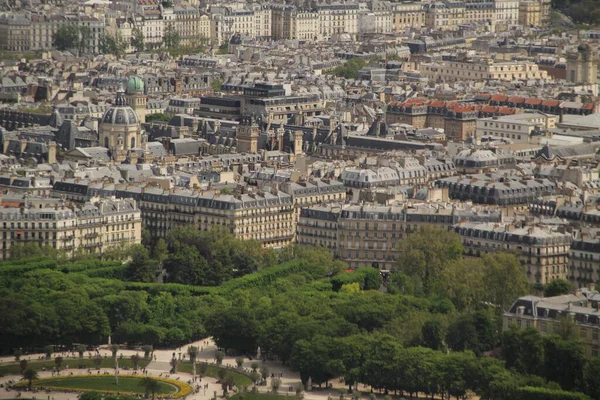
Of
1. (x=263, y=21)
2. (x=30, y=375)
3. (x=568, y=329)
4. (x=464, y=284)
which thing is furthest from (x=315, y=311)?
(x=263, y=21)

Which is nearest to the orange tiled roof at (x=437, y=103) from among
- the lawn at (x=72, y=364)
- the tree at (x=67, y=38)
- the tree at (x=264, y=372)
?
the tree at (x=67, y=38)

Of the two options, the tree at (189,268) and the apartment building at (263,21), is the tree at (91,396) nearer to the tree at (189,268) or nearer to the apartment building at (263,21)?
the tree at (189,268)

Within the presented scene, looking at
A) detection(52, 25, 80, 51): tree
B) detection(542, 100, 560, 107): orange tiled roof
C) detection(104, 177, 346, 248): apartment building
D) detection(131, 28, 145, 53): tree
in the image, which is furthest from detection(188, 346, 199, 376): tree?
detection(131, 28, 145, 53): tree

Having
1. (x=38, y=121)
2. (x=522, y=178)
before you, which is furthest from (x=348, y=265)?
(x=38, y=121)

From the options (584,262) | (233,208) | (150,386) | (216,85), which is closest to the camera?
(150,386)

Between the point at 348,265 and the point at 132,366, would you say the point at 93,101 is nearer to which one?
the point at 348,265

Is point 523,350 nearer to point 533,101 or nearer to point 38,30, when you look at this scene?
point 533,101
